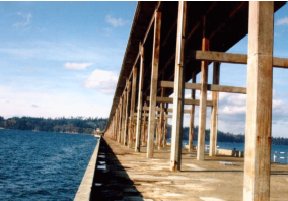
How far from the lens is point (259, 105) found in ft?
12.8

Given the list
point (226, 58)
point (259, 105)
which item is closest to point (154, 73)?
point (226, 58)

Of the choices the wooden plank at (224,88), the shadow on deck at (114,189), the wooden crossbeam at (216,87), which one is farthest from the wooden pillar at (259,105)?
the wooden plank at (224,88)

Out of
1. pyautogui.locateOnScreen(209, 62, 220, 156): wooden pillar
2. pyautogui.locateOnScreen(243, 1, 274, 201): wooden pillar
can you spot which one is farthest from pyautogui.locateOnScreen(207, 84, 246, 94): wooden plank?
pyautogui.locateOnScreen(243, 1, 274, 201): wooden pillar

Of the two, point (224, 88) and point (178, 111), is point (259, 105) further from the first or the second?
point (224, 88)

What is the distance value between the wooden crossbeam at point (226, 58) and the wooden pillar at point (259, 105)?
437 cm

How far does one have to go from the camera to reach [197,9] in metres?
16.2

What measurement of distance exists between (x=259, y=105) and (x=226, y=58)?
7.13 meters

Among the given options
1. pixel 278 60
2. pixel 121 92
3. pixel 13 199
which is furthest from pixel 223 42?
pixel 121 92

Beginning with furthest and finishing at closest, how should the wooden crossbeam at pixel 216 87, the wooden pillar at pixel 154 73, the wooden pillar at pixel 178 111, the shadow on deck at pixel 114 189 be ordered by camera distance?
the wooden crossbeam at pixel 216 87 → the wooden pillar at pixel 154 73 → the wooden pillar at pixel 178 111 → the shadow on deck at pixel 114 189

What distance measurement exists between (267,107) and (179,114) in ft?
20.2

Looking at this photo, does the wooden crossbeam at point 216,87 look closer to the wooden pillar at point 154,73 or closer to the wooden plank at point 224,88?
the wooden plank at point 224,88

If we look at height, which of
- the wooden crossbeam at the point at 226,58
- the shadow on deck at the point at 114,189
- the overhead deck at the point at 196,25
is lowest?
the shadow on deck at the point at 114,189

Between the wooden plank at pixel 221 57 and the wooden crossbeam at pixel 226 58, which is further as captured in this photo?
the wooden plank at pixel 221 57

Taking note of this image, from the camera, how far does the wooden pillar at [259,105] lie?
3.87 metres
